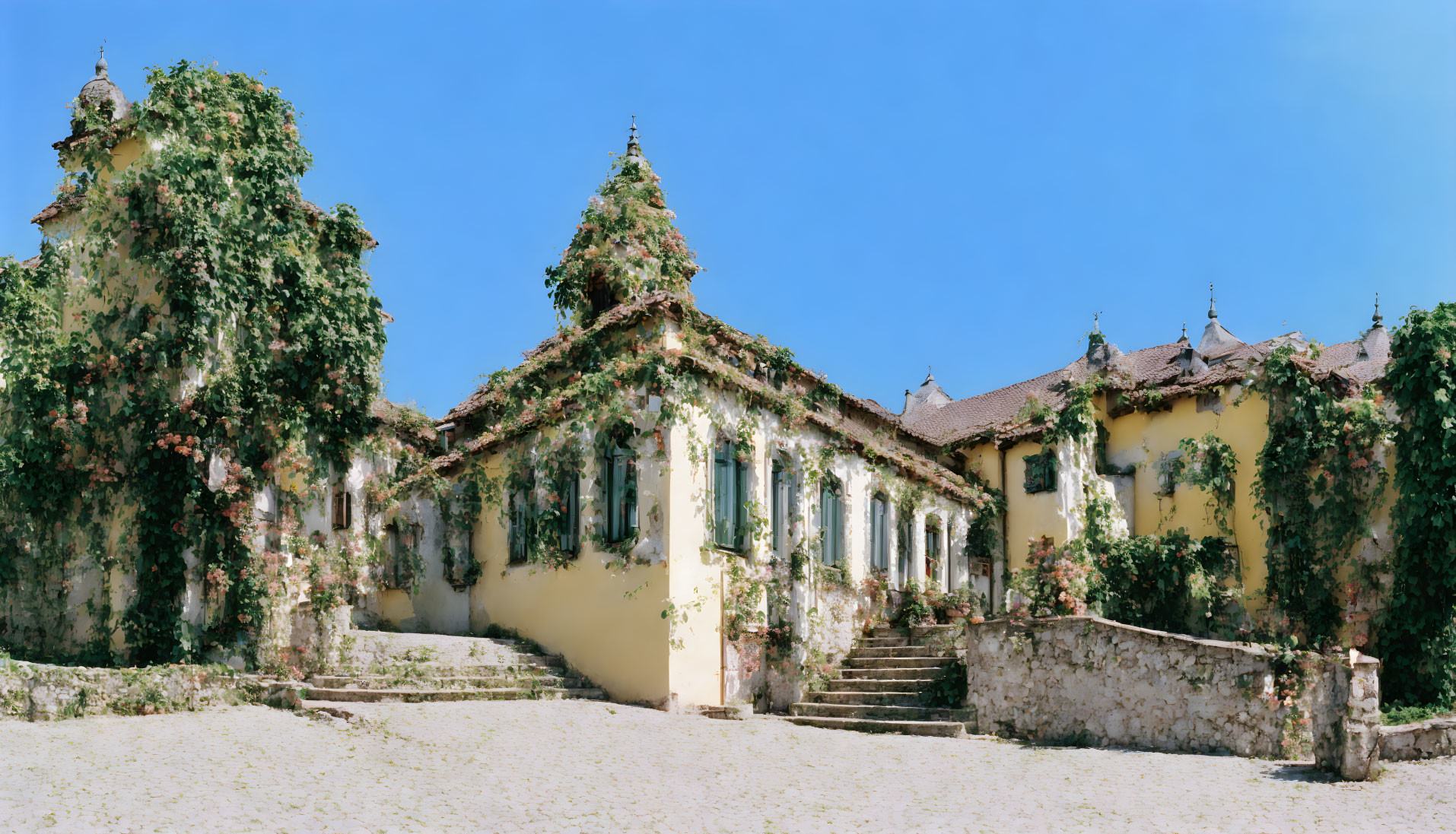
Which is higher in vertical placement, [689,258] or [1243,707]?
A: [689,258]

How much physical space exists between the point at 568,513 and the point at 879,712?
561 centimetres

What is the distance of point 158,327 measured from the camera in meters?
18.3

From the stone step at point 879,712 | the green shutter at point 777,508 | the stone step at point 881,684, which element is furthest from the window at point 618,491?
the stone step at point 881,684

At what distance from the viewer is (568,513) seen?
19.4 meters

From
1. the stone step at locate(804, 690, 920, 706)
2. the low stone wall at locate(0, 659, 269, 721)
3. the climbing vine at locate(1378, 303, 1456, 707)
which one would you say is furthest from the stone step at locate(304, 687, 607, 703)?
the climbing vine at locate(1378, 303, 1456, 707)

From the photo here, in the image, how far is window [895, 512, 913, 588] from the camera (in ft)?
74.6

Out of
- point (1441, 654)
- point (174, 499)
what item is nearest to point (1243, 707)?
point (1441, 654)

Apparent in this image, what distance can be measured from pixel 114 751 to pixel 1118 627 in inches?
436

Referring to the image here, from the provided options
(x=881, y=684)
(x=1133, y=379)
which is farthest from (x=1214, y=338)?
(x=881, y=684)

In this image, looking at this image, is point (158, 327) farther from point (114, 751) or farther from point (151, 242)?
point (114, 751)

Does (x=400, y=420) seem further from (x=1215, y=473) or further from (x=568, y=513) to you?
(x=1215, y=473)

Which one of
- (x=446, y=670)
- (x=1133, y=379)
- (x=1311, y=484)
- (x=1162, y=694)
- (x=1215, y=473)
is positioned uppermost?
(x=1133, y=379)

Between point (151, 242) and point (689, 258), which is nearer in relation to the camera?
point (151, 242)

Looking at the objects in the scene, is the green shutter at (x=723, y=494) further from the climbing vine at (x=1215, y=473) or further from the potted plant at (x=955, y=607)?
the climbing vine at (x=1215, y=473)
